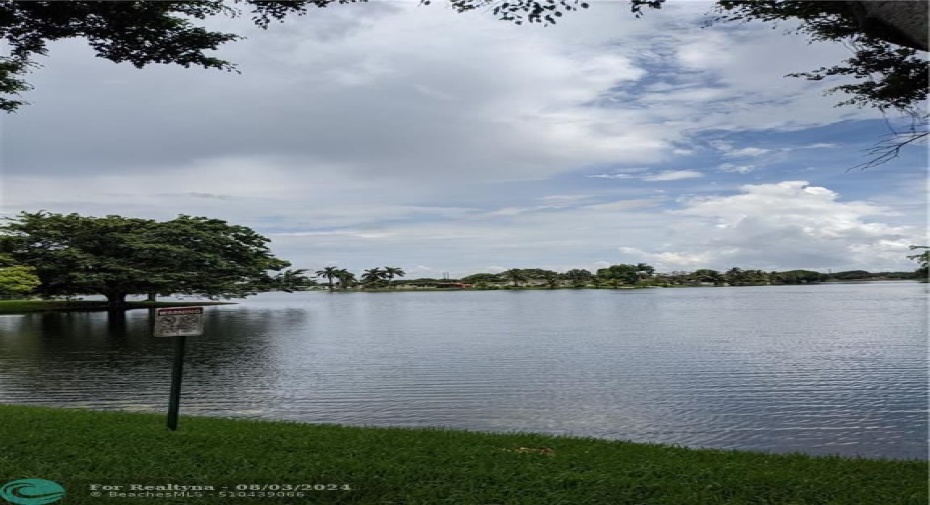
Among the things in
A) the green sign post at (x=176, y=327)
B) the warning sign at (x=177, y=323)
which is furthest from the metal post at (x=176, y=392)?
the warning sign at (x=177, y=323)

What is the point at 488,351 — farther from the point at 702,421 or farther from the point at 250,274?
the point at 250,274

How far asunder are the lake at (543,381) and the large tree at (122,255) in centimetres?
1665

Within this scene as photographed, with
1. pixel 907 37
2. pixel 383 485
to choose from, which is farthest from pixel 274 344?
pixel 907 37

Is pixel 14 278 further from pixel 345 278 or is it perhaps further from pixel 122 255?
pixel 345 278

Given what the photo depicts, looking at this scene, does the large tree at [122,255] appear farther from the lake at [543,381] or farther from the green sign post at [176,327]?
the green sign post at [176,327]

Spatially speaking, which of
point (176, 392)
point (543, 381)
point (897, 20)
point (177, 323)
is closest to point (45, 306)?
point (543, 381)

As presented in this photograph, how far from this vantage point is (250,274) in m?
62.2

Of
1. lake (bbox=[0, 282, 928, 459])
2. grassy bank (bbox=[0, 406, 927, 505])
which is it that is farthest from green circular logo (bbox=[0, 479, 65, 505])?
lake (bbox=[0, 282, 928, 459])

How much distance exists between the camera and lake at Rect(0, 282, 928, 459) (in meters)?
13.4

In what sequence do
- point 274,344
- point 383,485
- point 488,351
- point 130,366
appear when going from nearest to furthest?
point 383,485
point 130,366
point 488,351
point 274,344

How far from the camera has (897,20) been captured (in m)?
3.79

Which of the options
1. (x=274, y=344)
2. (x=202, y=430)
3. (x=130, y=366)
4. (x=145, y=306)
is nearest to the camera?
(x=202, y=430)

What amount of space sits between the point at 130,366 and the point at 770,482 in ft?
70.8

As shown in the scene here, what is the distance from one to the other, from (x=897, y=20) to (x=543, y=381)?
16181 mm
